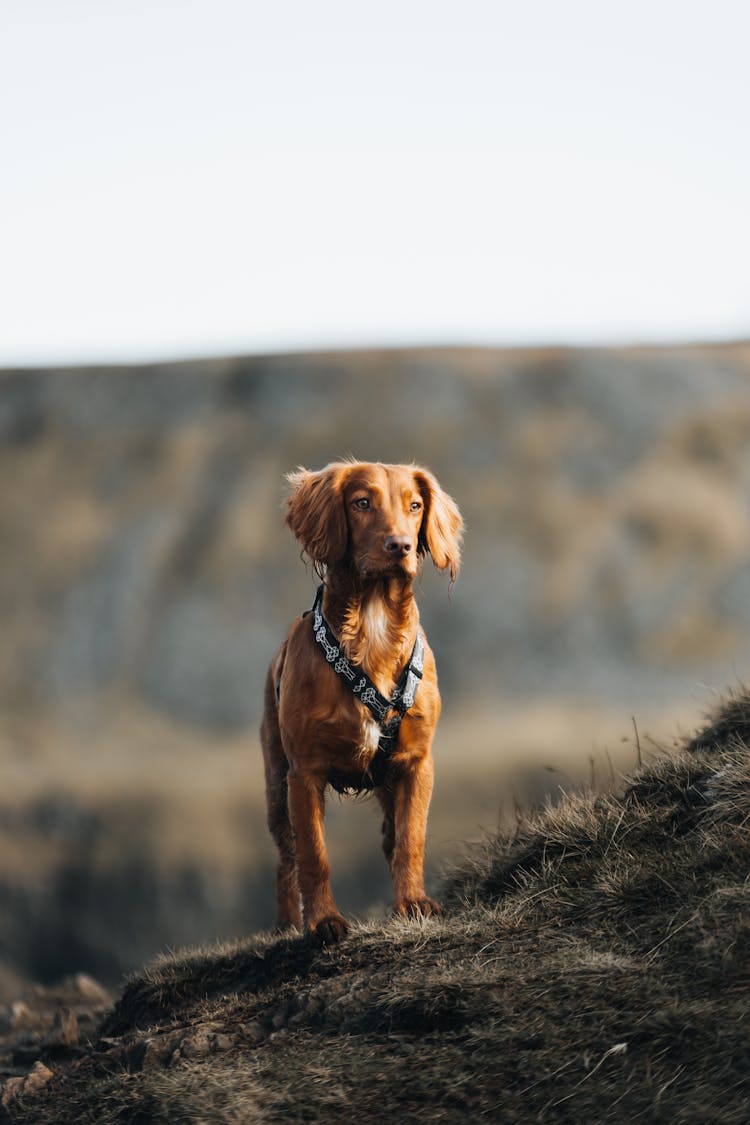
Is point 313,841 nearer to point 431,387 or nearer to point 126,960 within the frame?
point 126,960

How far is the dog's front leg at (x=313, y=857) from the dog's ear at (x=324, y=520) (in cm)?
92

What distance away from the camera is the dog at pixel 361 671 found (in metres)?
5.76

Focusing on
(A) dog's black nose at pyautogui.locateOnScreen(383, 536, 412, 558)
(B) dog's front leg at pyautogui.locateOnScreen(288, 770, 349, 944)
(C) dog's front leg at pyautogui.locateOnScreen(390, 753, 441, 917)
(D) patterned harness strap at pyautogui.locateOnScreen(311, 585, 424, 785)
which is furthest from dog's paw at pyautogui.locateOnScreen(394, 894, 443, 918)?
(A) dog's black nose at pyautogui.locateOnScreen(383, 536, 412, 558)

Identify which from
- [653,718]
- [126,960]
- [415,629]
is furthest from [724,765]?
[126,960]

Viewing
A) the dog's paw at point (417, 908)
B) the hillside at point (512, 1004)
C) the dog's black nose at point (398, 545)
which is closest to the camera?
the hillside at point (512, 1004)

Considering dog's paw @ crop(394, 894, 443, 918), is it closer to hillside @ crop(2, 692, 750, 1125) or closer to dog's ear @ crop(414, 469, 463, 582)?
hillside @ crop(2, 692, 750, 1125)

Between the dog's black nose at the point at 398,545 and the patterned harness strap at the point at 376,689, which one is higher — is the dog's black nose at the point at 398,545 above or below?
above

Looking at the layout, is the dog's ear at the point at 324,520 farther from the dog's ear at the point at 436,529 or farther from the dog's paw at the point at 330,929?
the dog's paw at the point at 330,929

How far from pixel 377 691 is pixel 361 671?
0.10 meters

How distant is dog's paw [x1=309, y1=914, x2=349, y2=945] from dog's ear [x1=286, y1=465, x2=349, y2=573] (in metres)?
1.46

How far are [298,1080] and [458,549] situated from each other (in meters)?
2.29

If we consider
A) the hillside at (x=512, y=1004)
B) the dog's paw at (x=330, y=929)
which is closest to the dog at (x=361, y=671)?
the dog's paw at (x=330, y=929)

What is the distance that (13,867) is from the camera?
23078 mm

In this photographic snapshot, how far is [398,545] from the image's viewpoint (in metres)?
5.54
